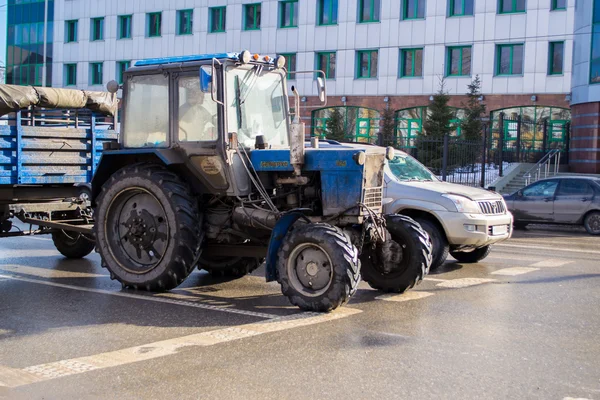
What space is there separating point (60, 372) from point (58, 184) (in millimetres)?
5675

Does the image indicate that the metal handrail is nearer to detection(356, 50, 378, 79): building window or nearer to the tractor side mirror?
detection(356, 50, 378, 79): building window

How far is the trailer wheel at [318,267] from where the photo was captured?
26.9ft

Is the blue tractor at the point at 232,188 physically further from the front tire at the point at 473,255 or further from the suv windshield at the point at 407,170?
the front tire at the point at 473,255

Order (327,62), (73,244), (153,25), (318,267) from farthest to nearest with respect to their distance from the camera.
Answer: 1. (153,25)
2. (327,62)
3. (73,244)
4. (318,267)

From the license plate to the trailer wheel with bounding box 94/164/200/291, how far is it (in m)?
4.91

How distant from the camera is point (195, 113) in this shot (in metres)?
9.44

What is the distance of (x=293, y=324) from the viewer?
7922 mm

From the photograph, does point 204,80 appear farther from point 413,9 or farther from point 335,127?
point 413,9

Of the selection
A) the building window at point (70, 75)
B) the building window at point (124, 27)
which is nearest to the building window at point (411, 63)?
the building window at point (124, 27)

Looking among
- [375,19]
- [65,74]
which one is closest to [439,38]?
[375,19]

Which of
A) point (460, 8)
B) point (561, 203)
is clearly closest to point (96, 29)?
point (460, 8)

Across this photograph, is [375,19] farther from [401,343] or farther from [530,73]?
[401,343]

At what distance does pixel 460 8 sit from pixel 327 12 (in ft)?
25.0

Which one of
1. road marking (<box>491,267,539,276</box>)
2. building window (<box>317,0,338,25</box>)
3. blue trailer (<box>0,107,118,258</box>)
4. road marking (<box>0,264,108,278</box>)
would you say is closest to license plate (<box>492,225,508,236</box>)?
road marking (<box>491,267,539,276</box>)
